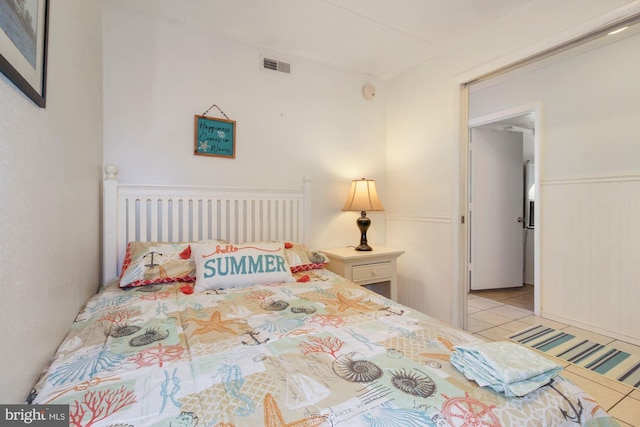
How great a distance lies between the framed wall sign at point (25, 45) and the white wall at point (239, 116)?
3.92 feet

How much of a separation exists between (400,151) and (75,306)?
272 centimetres

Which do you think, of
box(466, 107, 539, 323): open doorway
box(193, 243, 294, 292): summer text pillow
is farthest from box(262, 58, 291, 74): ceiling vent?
box(466, 107, 539, 323): open doorway

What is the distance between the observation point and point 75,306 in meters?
1.31

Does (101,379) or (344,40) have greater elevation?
(344,40)

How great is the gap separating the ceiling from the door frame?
510 millimetres

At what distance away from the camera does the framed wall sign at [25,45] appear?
26.1 inches

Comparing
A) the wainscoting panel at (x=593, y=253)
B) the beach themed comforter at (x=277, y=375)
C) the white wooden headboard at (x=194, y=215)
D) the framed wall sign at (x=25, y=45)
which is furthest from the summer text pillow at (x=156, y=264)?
the wainscoting panel at (x=593, y=253)

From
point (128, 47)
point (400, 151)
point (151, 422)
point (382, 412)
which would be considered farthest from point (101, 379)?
point (400, 151)

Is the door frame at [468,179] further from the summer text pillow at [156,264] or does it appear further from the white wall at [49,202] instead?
the white wall at [49,202]

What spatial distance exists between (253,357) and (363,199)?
1935 millimetres

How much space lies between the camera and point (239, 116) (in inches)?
93.7

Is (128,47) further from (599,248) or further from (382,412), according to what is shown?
(599,248)

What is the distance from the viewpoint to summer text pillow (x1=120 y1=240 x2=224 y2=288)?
163 centimetres

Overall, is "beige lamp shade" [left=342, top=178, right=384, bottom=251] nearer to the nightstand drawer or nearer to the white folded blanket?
the nightstand drawer
